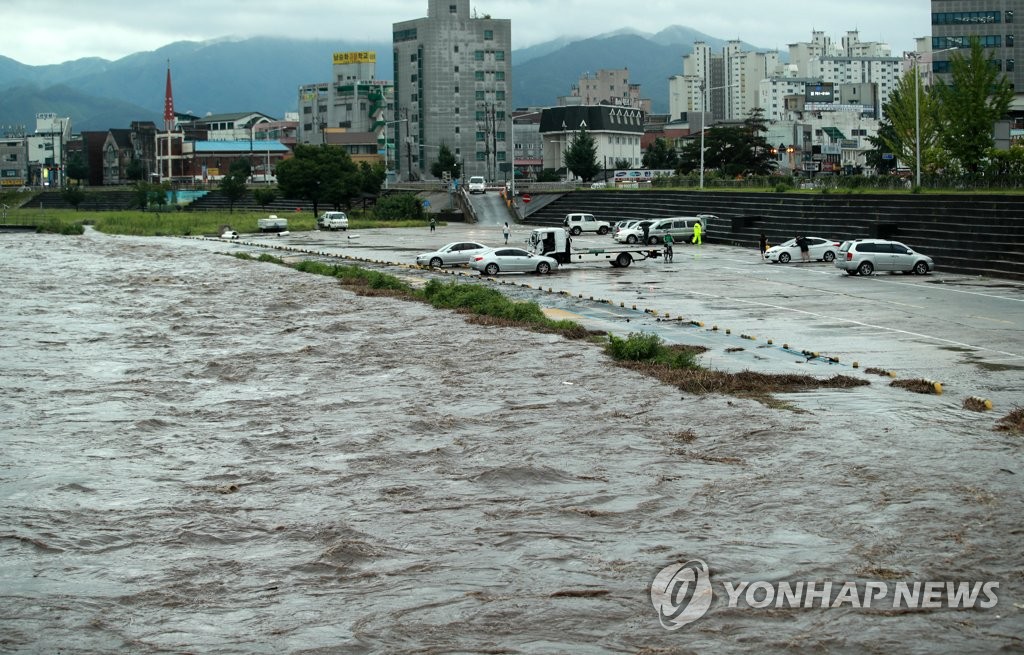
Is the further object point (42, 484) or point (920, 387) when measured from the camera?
point (920, 387)

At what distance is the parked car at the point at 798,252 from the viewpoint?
183 ft

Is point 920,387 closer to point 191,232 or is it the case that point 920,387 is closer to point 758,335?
point 758,335

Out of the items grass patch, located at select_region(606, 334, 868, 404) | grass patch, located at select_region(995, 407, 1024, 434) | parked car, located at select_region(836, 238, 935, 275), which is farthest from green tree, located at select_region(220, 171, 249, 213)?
grass patch, located at select_region(995, 407, 1024, 434)

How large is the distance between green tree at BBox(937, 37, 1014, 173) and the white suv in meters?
23.5

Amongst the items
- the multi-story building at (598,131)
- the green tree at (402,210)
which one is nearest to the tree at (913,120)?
the green tree at (402,210)

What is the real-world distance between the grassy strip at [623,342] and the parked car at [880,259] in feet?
52.8

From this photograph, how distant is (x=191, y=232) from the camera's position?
314 ft

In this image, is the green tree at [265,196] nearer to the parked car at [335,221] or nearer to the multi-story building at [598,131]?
the parked car at [335,221]

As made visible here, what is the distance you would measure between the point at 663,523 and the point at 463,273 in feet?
120

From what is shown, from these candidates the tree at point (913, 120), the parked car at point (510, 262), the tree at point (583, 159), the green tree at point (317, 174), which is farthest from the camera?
the tree at point (583, 159)

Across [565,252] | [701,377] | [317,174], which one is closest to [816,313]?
[701,377]

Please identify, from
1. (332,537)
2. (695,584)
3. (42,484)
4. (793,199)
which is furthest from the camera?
(793,199)

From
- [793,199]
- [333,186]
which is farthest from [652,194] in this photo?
[333,186]

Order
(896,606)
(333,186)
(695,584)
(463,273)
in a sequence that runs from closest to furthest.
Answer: (896,606), (695,584), (463,273), (333,186)
